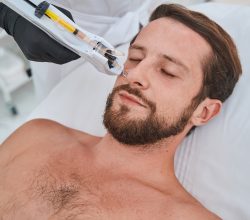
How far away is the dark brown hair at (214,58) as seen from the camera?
3.50ft

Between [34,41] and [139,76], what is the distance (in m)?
0.34

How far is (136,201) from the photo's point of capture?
979mm

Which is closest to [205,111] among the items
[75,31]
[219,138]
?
[219,138]

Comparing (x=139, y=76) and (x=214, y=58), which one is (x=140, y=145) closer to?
(x=139, y=76)

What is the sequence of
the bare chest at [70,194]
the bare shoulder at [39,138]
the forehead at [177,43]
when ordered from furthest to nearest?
the bare shoulder at [39,138]
the forehead at [177,43]
the bare chest at [70,194]

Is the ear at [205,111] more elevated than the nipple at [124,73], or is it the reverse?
the nipple at [124,73]

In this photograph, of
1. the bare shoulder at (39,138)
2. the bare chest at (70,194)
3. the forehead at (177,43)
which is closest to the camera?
the bare chest at (70,194)

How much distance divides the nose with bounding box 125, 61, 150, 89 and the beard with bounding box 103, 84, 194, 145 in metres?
0.02

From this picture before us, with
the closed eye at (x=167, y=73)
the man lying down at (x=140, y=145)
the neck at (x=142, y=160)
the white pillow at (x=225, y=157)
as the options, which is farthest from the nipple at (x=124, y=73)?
the white pillow at (x=225, y=157)

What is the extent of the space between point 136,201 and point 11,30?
69 centimetres

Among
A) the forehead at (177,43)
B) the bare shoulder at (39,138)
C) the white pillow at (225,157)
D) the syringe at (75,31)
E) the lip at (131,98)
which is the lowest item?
the white pillow at (225,157)

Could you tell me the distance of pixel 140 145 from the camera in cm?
104

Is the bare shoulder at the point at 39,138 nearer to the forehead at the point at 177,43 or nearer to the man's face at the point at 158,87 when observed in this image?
the man's face at the point at 158,87

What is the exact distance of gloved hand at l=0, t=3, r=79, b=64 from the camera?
100 centimetres
